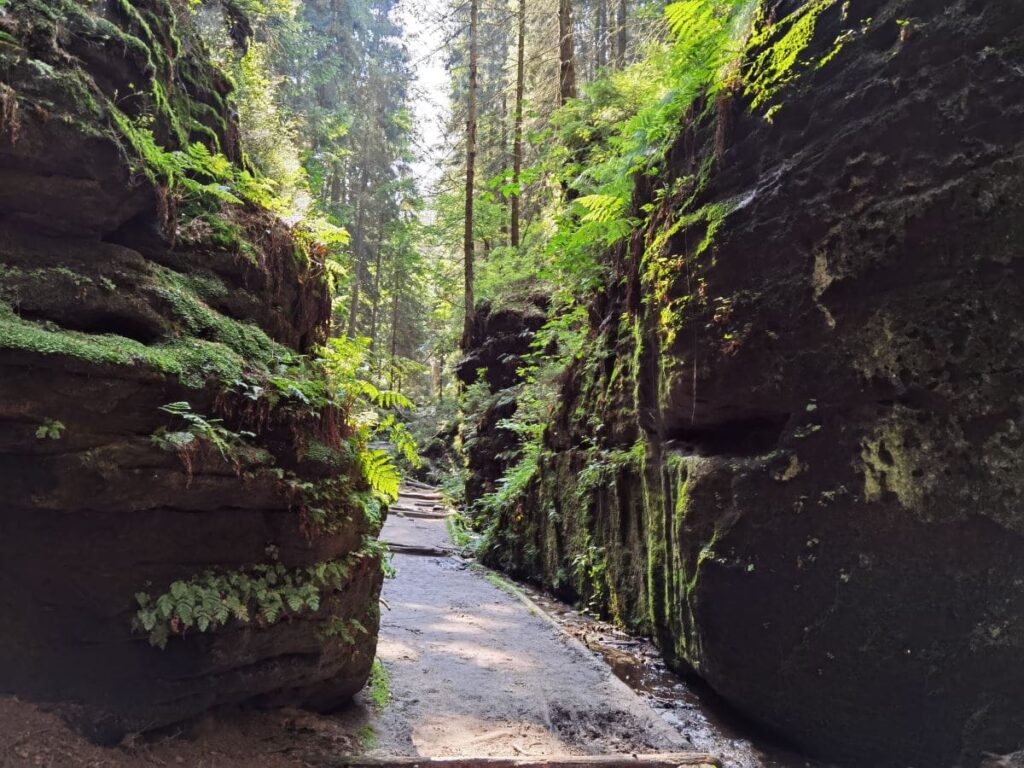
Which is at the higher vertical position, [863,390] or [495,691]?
[863,390]

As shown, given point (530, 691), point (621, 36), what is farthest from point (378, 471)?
point (621, 36)

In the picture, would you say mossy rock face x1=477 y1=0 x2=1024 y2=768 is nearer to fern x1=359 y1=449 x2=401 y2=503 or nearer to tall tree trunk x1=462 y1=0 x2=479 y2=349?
fern x1=359 y1=449 x2=401 y2=503

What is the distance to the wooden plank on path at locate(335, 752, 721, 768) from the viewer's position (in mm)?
3834

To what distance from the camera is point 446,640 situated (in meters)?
6.82

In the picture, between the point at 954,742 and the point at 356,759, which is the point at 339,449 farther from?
the point at 954,742

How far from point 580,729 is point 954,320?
4399 millimetres

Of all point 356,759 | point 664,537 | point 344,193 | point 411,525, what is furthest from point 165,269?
point 344,193

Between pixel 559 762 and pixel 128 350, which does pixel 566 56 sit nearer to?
pixel 128 350

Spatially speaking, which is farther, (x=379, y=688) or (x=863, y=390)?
(x=379, y=688)

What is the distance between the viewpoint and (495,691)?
548cm

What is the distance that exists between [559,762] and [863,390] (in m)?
3.65

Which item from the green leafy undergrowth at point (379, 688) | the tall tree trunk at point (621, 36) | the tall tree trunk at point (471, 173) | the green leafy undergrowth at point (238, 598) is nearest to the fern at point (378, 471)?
the green leafy undergrowth at point (238, 598)

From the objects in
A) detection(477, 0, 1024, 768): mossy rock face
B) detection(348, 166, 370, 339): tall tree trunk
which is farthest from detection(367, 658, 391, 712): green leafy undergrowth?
detection(348, 166, 370, 339): tall tree trunk

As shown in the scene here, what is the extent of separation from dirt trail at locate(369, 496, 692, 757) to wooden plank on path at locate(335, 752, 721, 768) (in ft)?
0.50
